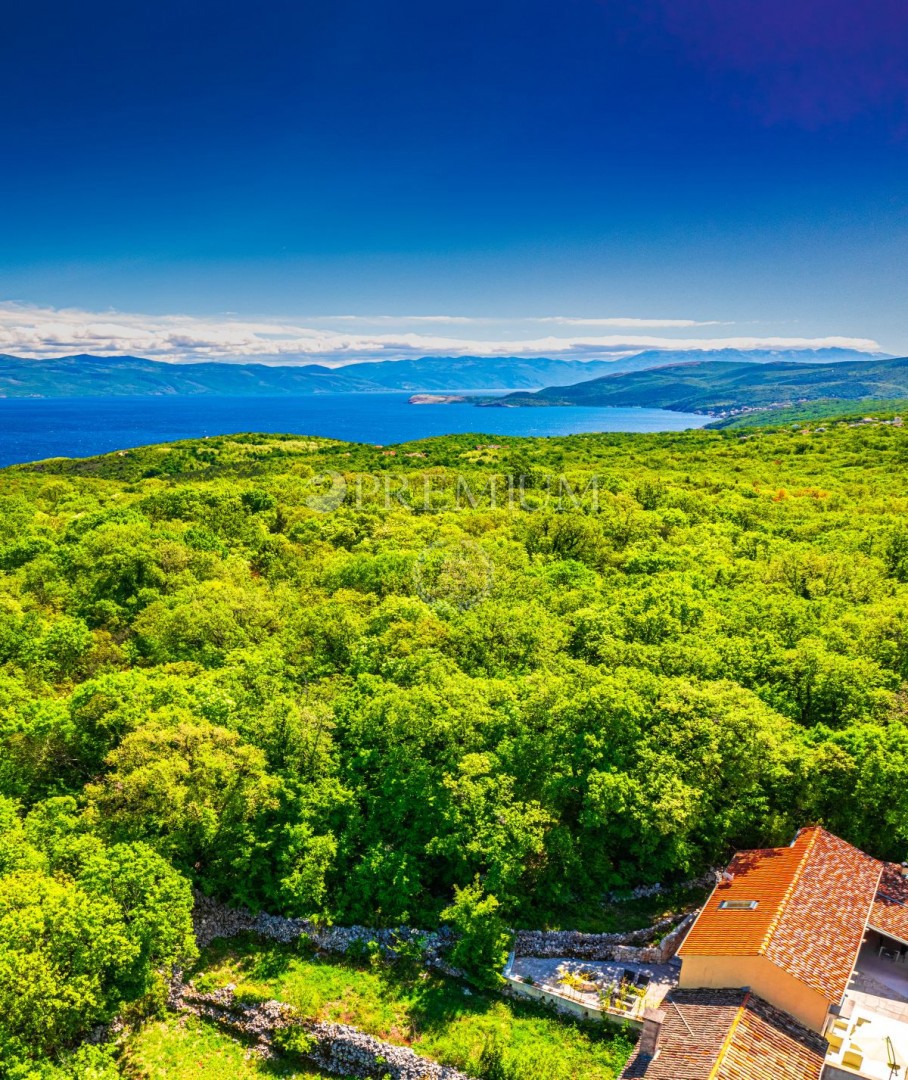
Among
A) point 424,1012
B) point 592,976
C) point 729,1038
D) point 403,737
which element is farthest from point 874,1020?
point 403,737

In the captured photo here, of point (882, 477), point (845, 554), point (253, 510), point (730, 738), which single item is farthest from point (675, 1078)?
point (882, 477)

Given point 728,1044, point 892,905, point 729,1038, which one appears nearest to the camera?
point 728,1044

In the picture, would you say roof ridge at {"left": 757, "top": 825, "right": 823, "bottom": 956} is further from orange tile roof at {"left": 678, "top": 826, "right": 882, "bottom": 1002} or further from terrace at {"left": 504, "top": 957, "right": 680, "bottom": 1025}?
terrace at {"left": 504, "top": 957, "right": 680, "bottom": 1025}

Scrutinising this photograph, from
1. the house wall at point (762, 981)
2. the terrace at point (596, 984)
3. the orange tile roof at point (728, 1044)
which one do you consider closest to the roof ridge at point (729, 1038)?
the orange tile roof at point (728, 1044)

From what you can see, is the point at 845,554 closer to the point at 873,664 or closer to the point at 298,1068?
the point at 873,664

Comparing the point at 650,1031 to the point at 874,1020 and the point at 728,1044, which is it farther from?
the point at 874,1020

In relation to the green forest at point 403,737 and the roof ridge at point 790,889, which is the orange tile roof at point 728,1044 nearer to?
the roof ridge at point 790,889

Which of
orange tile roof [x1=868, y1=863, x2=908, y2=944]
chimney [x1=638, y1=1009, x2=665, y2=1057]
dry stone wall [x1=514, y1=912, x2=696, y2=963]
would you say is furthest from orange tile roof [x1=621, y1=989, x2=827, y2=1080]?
orange tile roof [x1=868, y1=863, x2=908, y2=944]
